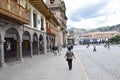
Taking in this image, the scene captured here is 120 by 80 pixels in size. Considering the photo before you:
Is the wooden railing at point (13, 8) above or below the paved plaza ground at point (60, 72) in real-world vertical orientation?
above

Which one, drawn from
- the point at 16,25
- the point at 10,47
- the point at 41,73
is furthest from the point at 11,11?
the point at 10,47

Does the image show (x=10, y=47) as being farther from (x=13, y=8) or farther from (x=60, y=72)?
(x=60, y=72)

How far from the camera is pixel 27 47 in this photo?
31031mm

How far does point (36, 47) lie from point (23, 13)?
13.4m

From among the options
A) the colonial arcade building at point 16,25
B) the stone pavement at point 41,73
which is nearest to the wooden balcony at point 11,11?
the colonial arcade building at point 16,25

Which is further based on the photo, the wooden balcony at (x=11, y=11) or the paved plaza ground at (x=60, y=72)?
the wooden balcony at (x=11, y=11)

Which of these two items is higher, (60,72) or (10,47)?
(10,47)

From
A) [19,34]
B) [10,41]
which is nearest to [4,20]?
[19,34]

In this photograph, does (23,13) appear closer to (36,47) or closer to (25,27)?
(25,27)

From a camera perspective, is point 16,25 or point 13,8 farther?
point 16,25

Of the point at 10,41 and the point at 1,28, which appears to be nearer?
the point at 1,28

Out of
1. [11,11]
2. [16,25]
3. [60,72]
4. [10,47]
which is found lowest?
[60,72]

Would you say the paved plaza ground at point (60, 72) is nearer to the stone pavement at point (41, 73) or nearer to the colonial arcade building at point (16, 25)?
the stone pavement at point (41, 73)

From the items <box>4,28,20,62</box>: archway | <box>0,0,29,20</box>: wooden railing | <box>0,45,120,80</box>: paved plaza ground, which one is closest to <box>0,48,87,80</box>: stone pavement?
<box>0,45,120,80</box>: paved plaza ground
